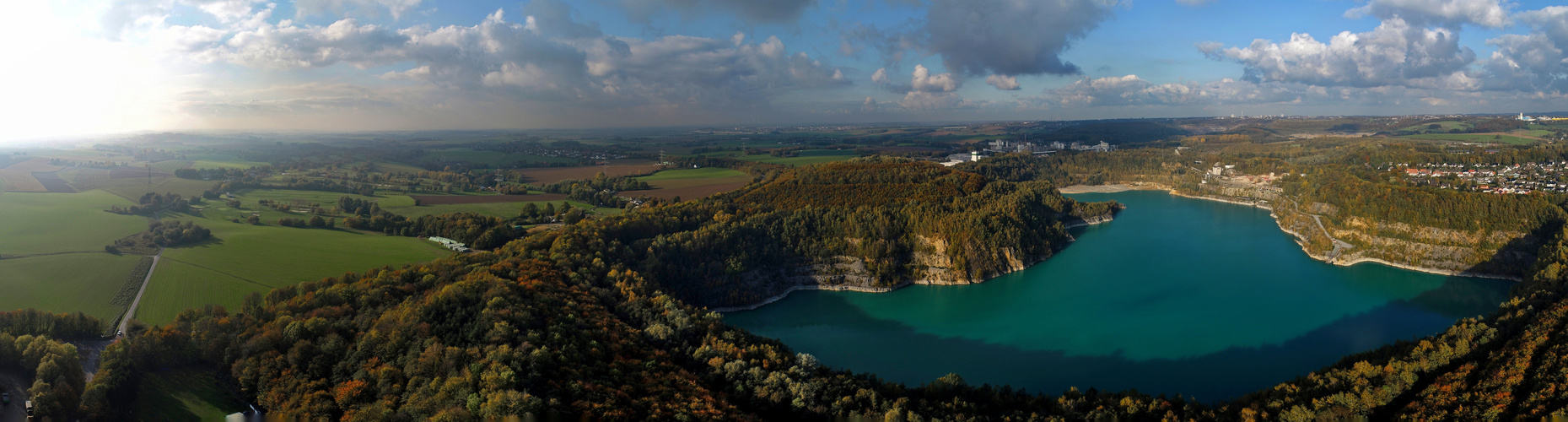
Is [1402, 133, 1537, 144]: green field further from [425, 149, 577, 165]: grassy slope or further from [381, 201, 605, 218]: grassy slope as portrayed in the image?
[425, 149, 577, 165]: grassy slope

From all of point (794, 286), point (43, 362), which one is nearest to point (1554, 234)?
point (794, 286)

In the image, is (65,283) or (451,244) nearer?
(65,283)

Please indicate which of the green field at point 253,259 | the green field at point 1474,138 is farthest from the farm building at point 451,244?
the green field at point 1474,138

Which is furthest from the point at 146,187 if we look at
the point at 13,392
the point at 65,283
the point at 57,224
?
the point at 13,392

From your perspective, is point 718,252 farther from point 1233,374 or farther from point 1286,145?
point 1286,145

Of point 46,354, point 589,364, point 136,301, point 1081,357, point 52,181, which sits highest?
point 52,181

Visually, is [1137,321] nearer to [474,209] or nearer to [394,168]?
[474,209]

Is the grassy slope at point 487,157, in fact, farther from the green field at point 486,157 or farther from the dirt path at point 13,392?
the dirt path at point 13,392
